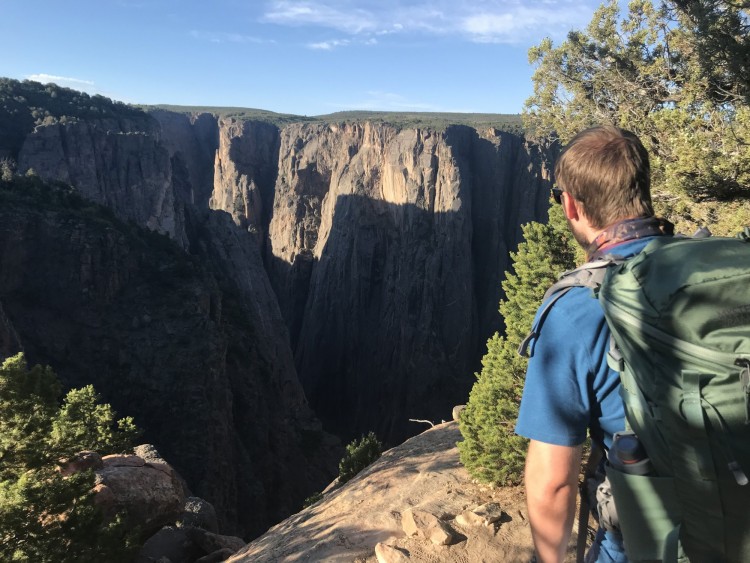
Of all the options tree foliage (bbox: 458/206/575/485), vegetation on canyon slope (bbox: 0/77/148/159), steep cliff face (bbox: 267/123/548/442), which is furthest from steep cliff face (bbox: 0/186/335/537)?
tree foliage (bbox: 458/206/575/485)

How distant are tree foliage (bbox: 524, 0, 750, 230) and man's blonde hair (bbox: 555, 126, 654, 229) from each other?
687 cm

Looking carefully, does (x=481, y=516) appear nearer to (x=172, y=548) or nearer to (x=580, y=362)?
(x=580, y=362)

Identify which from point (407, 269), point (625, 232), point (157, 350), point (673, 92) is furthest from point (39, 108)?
point (625, 232)

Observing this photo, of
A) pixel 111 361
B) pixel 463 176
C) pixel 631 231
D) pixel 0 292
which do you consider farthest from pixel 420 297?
pixel 631 231

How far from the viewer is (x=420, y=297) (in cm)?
4897

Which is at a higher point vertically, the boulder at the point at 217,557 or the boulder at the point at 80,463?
the boulder at the point at 80,463

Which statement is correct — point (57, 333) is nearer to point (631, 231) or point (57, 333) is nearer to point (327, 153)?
point (631, 231)

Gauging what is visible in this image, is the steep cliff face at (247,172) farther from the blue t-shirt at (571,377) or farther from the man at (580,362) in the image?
the blue t-shirt at (571,377)

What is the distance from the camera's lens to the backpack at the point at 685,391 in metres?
1.42

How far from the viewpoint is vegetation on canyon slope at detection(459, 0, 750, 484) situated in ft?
25.6

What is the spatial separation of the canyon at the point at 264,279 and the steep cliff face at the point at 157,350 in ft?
0.34

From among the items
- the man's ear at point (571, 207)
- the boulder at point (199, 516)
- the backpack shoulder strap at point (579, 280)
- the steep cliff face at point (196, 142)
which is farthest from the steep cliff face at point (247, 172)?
the backpack shoulder strap at point (579, 280)

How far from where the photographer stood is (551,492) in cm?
189

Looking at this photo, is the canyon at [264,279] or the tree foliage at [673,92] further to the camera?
the canyon at [264,279]
